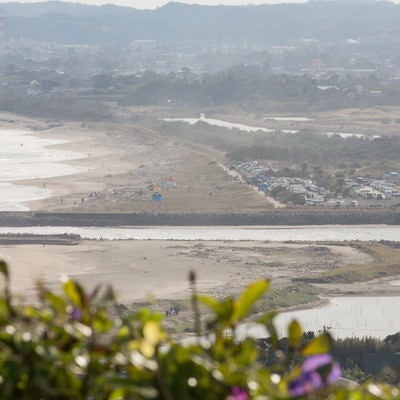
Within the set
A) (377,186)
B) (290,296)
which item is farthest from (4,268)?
(377,186)

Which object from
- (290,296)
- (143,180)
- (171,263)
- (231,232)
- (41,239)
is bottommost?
(143,180)

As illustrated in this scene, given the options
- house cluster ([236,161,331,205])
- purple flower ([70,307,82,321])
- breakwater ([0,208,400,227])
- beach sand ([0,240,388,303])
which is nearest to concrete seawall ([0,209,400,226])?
breakwater ([0,208,400,227])

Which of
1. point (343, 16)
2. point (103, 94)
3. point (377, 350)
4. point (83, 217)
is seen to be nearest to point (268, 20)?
point (343, 16)

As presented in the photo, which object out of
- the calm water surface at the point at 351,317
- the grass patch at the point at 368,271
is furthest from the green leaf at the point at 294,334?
the grass patch at the point at 368,271

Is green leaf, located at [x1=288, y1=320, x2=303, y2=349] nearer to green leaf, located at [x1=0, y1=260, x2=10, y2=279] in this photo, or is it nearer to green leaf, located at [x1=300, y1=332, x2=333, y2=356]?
green leaf, located at [x1=300, y1=332, x2=333, y2=356]

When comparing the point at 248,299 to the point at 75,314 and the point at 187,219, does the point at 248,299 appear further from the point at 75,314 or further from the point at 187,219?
the point at 187,219

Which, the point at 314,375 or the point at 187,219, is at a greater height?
the point at 314,375
